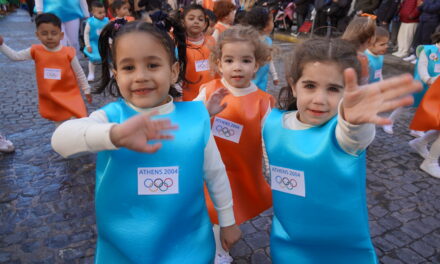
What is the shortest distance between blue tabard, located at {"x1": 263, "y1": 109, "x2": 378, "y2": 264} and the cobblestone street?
89cm

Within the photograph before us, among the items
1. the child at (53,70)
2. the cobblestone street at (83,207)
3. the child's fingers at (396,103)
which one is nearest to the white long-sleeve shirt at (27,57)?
the child at (53,70)

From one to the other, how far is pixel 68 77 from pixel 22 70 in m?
4.64

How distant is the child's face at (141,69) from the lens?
1.51 metres

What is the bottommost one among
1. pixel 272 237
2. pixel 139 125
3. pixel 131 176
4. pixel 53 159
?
pixel 53 159

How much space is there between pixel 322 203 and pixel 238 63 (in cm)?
124

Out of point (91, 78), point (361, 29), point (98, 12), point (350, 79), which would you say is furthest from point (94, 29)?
point (350, 79)

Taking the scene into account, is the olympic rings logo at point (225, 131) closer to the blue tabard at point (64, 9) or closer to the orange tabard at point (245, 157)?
the orange tabard at point (245, 157)

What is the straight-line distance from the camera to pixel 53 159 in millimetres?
3902

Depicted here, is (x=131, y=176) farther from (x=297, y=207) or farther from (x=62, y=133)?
(x=297, y=207)

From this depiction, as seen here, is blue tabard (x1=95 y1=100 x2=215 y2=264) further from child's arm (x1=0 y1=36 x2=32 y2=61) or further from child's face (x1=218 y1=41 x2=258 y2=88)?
child's arm (x1=0 y1=36 x2=32 y2=61)

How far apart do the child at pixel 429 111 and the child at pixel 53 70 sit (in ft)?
12.7

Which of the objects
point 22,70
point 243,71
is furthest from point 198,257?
point 22,70

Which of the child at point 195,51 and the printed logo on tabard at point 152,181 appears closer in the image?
the printed logo on tabard at point 152,181

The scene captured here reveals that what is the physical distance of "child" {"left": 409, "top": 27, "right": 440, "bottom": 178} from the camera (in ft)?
12.6
